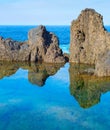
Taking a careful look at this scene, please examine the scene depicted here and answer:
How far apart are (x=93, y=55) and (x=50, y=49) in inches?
386

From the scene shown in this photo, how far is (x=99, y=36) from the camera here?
61.4 m

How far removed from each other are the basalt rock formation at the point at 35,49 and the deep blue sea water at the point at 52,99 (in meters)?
5.64

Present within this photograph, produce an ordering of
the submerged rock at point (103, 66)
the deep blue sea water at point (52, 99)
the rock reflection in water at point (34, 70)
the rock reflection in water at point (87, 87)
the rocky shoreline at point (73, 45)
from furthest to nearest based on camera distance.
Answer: the rocky shoreline at point (73, 45) < the rock reflection in water at point (34, 70) < the submerged rock at point (103, 66) < the rock reflection in water at point (87, 87) < the deep blue sea water at point (52, 99)

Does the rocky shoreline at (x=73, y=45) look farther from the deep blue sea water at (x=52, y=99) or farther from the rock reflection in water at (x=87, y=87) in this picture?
the rock reflection in water at (x=87, y=87)

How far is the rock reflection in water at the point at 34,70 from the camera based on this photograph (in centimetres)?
5397

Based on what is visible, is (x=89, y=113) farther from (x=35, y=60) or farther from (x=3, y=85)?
(x=35, y=60)

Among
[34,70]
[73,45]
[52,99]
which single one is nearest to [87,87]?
[52,99]

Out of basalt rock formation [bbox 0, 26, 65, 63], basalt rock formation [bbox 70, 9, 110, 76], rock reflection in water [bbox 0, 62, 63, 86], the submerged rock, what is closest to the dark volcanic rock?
basalt rock formation [bbox 0, 26, 65, 63]

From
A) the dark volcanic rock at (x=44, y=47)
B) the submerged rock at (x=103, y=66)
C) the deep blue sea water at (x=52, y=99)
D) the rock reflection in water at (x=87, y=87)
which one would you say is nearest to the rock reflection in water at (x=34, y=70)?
the deep blue sea water at (x=52, y=99)

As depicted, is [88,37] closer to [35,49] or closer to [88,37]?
[88,37]

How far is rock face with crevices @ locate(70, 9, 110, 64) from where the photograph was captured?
6123 cm

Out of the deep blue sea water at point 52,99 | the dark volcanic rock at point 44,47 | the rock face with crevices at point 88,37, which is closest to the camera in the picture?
the deep blue sea water at point 52,99

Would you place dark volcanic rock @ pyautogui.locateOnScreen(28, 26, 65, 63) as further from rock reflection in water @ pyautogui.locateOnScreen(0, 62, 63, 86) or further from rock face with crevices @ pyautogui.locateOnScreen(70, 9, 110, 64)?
rock face with crevices @ pyautogui.locateOnScreen(70, 9, 110, 64)

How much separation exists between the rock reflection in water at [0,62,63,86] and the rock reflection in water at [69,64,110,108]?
4.86 m
